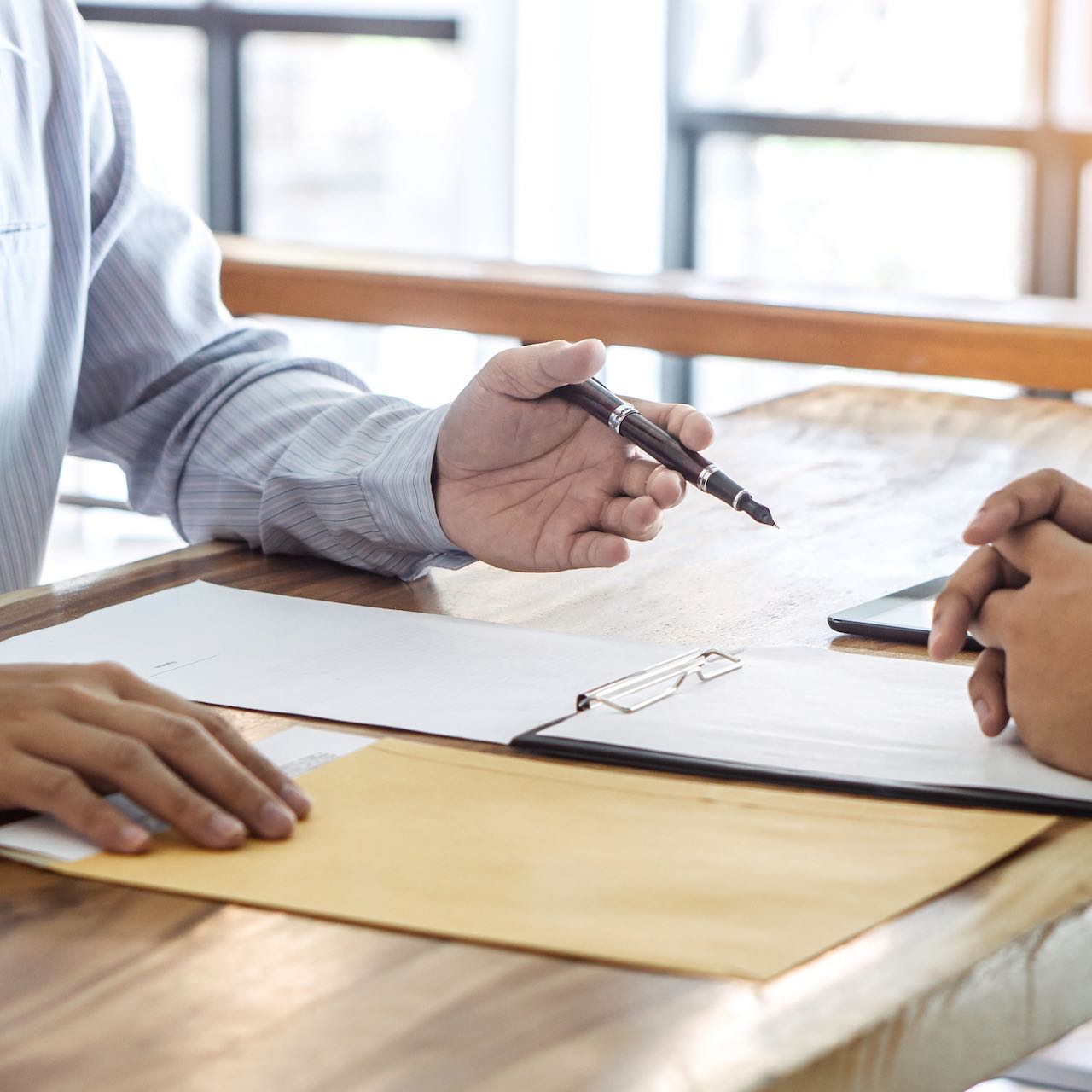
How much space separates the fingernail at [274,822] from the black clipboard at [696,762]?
137mm

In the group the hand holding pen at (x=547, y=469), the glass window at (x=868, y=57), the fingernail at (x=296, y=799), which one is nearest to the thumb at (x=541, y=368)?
the hand holding pen at (x=547, y=469)

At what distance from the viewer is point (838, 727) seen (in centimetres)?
75

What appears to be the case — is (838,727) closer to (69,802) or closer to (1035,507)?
(1035,507)

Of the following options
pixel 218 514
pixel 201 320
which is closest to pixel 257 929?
pixel 218 514

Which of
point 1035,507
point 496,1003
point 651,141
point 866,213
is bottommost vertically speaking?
point 496,1003

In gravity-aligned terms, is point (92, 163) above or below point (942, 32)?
below

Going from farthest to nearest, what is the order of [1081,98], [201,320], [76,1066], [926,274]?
1. [926,274]
2. [1081,98]
3. [201,320]
4. [76,1066]

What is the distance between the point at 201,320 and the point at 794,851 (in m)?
0.86

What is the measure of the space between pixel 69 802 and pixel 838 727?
0.33 meters

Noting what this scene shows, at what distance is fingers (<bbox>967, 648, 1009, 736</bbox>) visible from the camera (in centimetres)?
74

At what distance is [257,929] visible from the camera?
560 millimetres

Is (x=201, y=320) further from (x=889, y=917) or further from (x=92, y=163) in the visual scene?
(x=889, y=917)

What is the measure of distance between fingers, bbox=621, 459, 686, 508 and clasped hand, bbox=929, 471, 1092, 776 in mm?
182

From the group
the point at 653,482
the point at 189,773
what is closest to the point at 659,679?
the point at 653,482
